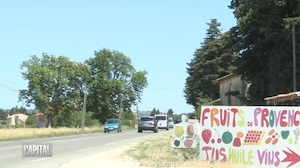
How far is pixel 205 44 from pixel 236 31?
158 feet

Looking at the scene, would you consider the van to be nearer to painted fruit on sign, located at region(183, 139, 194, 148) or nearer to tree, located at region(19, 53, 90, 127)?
tree, located at region(19, 53, 90, 127)

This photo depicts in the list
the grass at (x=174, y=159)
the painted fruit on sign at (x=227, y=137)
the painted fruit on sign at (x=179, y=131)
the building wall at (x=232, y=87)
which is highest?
the building wall at (x=232, y=87)

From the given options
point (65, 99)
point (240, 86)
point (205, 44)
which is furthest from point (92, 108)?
point (240, 86)

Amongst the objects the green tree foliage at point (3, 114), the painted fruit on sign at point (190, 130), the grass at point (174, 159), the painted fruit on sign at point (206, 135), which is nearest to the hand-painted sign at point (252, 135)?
the painted fruit on sign at point (206, 135)

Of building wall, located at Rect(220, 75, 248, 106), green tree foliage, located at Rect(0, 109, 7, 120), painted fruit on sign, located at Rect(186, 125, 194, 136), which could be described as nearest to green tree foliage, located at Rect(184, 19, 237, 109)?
building wall, located at Rect(220, 75, 248, 106)

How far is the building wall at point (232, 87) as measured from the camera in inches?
2918

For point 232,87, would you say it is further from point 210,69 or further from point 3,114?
point 3,114

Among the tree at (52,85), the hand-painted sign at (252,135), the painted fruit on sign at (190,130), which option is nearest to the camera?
the hand-painted sign at (252,135)

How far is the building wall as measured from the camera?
74113 mm

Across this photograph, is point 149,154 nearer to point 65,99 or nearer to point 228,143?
point 228,143

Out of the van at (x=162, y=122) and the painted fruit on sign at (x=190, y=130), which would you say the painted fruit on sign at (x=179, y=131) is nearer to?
the painted fruit on sign at (x=190, y=130)

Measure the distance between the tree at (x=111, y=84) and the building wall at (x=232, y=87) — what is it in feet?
77.8

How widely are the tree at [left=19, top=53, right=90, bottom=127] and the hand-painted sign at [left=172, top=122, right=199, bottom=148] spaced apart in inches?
2880

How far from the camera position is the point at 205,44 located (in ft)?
333
